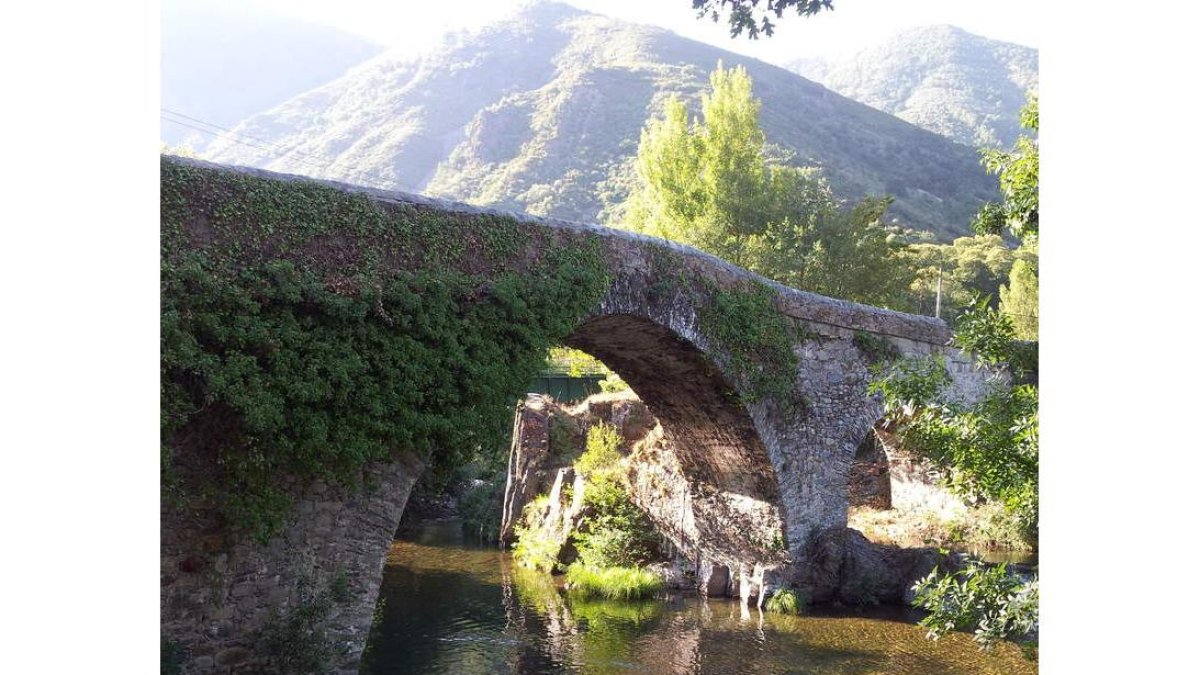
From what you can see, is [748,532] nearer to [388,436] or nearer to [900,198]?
[388,436]

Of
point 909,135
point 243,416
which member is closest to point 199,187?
point 243,416

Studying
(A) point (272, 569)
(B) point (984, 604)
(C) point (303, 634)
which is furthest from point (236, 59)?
(B) point (984, 604)

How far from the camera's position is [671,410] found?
445 inches

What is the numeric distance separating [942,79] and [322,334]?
61.1 m

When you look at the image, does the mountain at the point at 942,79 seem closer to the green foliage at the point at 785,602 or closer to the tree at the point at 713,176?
the tree at the point at 713,176

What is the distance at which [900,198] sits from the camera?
38.8 meters

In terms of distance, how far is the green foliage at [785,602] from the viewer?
1135 centimetres

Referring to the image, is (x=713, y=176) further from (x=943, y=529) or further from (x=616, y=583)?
(x=616, y=583)

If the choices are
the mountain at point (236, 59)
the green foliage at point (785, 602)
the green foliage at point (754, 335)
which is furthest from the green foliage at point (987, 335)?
the mountain at point (236, 59)

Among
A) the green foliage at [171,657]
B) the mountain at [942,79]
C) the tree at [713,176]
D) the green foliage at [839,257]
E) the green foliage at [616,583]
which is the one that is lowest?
the green foliage at [616,583]

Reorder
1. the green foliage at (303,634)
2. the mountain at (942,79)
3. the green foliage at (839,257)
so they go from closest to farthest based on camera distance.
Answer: the green foliage at (303,634) < the green foliage at (839,257) < the mountain at (942,79)

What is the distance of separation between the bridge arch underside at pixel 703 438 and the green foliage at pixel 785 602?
0.42 meters
